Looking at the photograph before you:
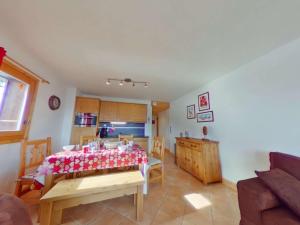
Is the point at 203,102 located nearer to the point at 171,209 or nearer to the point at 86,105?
the point at 171,209

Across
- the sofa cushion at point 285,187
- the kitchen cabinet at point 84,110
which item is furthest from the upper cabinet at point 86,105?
the sofa cushion at point 285,187

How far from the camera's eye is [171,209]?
1678 millimetres

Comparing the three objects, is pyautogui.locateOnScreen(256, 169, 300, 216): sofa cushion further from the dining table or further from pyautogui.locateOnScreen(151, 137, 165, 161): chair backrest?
pyautogui.locateOnScreen(151, 137, 165, 161): chair backrest

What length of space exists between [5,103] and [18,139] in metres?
0.57

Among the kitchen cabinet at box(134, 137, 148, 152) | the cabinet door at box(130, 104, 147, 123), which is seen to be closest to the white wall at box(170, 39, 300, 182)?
the kitchen cabinet at box(134, 137, 148, 152)

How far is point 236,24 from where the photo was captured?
1.35 metres

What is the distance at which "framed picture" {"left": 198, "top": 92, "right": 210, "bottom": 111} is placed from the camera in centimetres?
308

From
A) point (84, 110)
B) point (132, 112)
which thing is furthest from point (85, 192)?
point (132, 112)

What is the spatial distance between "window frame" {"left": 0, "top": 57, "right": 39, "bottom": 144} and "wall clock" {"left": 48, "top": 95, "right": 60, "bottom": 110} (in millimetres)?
529

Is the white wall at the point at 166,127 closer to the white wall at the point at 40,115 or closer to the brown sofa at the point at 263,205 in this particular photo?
the white wall at the point at 40,115

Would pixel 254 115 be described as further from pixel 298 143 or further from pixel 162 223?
pixel 162 223

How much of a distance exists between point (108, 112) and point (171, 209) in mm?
3333

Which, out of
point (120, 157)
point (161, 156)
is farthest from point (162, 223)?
point (161, 156)

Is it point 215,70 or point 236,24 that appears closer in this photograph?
point 236,24
